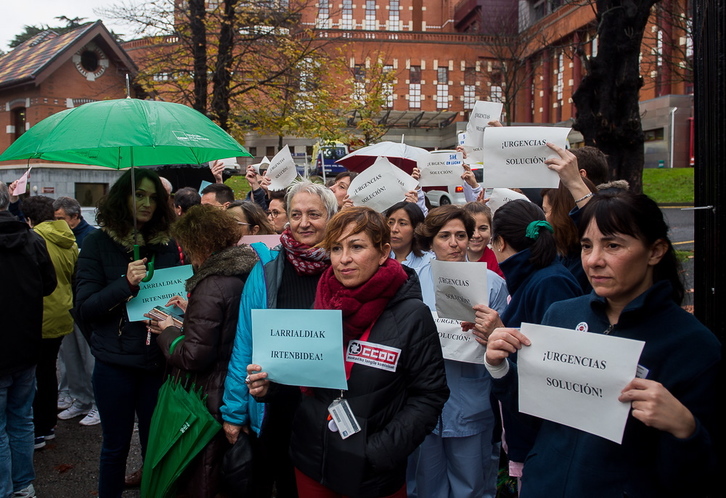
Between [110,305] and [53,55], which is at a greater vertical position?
[53,55]

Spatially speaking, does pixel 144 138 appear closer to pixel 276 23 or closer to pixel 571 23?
pixel 276 23

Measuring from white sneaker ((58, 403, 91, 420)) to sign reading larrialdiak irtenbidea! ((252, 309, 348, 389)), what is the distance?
4087 millimetres

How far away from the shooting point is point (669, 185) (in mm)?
24734

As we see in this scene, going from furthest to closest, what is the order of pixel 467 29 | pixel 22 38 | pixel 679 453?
pixel 467 29
pixel 22 38
pixel 679 453

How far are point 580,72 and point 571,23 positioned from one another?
3.13 meters

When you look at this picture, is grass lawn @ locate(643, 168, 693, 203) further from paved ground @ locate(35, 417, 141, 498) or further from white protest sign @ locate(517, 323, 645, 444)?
white protest sign @ locate(517, 323, 645, 444)

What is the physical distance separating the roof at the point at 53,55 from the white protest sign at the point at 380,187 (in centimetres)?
2296

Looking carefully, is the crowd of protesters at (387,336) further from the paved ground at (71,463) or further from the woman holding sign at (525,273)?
the paved ground at (71,463)

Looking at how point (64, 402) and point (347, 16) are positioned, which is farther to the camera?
point (347, 16)

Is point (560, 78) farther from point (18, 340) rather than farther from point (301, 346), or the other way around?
point (301, 346)

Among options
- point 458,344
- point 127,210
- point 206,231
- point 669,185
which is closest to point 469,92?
point 669,185

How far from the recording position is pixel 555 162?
9.36 feet

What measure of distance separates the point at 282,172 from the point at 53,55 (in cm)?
2271

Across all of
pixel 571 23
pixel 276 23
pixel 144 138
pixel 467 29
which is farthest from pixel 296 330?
pixel 467 29
